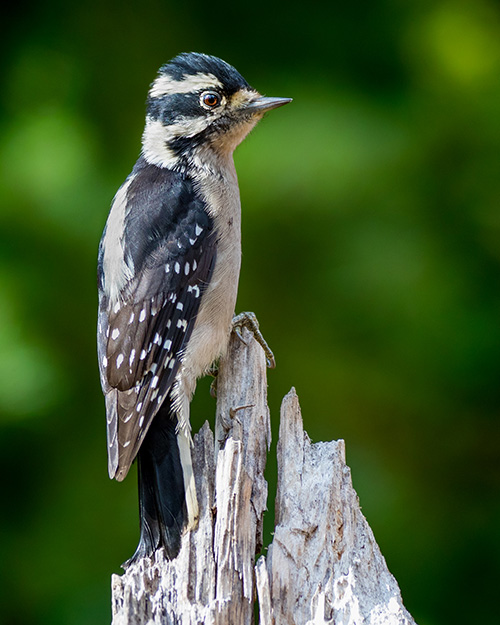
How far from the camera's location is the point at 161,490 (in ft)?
8.51

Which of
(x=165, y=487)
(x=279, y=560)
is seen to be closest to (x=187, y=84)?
(x=165, y=487)

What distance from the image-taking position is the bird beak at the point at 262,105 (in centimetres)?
320

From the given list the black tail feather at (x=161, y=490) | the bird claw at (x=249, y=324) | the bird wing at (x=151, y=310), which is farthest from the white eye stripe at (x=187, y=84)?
the black tail feather at (x=161, y=490)

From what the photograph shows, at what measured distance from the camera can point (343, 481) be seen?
7.97 feet

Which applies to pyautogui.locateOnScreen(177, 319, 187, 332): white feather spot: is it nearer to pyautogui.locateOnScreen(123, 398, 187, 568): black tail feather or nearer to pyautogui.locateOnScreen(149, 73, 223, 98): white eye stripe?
pyautogui.locateOnScreen(123, 398, 187, 568): black tail feather

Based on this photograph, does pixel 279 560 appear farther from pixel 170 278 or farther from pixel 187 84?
pixel 187 84

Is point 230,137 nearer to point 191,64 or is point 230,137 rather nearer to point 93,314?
point 191,64

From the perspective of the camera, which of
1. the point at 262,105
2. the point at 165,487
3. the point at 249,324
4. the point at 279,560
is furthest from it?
the point at 249,324

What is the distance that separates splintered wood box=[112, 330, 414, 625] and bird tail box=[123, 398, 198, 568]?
0.15 ft

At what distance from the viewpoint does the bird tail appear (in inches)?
98.0

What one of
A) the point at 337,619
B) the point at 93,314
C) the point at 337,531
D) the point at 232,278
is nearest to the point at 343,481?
the point at 337,531

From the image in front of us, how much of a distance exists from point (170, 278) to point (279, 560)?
113cm

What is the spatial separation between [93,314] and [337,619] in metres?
2.44

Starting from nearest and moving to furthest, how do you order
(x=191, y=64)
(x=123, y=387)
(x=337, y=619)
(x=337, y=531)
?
(x=337, y=619) → (x=337, y=531) → (x=123, y=387) → (x=191, y=64)
